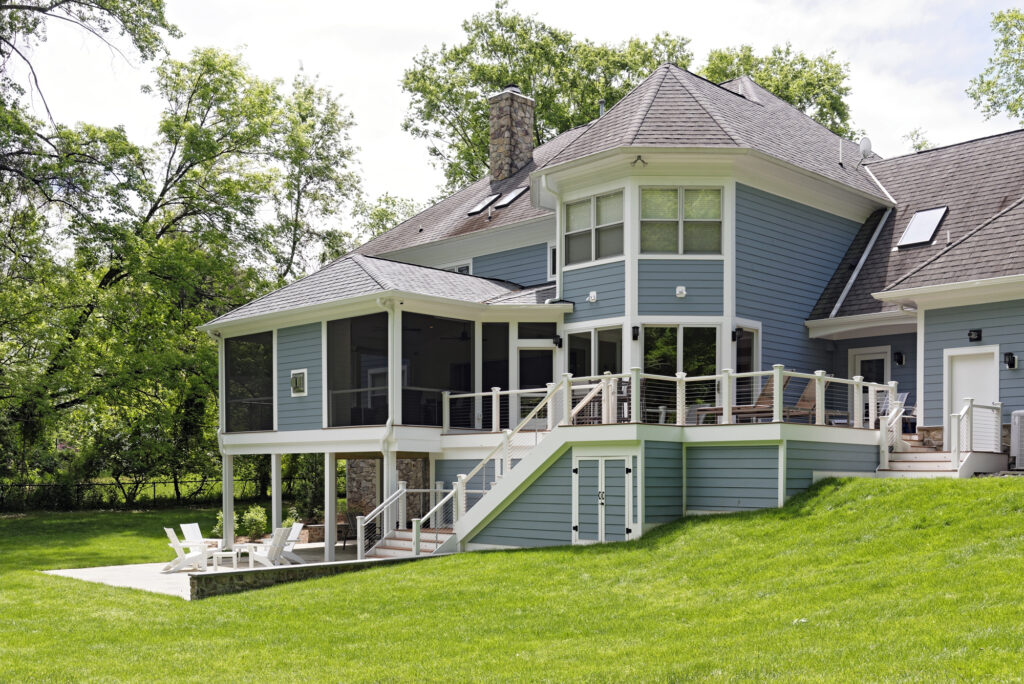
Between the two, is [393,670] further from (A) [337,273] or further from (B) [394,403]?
(A) [337,273]

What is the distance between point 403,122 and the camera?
4344cm

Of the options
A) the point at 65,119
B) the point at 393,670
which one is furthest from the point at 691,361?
the point at 65,119

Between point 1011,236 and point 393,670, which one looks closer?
point 393,670

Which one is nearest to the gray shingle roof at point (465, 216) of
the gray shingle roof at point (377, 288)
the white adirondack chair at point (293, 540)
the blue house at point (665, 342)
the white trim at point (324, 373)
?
the blue house at point (665, 342)

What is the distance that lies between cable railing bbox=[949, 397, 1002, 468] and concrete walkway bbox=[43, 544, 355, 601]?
419 inches

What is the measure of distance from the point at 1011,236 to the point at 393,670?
13006 mm

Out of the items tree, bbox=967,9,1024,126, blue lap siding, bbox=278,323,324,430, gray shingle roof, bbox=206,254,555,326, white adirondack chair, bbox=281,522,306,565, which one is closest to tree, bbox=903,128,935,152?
tree, bbox=967,9,1024,126

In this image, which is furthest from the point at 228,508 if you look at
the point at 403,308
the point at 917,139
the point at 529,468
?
the point at 917,139

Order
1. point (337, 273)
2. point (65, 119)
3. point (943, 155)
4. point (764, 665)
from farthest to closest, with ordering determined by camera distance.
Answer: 1. point (65, 119)
2. point (943, 155)
3. point (337, 273)
4. point (764, 665)

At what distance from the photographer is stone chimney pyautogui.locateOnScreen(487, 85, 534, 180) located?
27.7 meters

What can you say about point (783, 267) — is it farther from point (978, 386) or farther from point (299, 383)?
point (299, 383)

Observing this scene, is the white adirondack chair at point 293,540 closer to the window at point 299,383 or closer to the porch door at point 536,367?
the window at point 299,383

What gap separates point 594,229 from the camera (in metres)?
19.5

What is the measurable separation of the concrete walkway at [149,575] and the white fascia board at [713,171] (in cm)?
836
